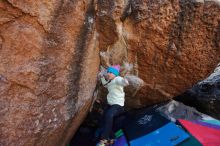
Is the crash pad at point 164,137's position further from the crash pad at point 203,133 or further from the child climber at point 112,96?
the child climber at point 112,96

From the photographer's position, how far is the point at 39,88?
3.80 meters

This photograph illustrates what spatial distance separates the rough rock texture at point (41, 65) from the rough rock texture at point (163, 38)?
1.77 feet

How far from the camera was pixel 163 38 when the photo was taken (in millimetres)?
4859

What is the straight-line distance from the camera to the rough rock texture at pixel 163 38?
15.2 ft

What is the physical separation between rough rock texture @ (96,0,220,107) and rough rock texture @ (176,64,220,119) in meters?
1.55

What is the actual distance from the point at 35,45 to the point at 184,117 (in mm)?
3296

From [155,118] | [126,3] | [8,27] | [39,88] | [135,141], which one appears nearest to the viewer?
[8,27]

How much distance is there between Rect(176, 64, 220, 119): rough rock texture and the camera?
6.58 metres

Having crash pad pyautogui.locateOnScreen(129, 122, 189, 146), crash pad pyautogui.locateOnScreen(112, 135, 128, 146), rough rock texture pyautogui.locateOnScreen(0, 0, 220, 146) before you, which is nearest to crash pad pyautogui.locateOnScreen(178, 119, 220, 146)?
crash pad pyautogui.locateOnScreen(129, 122, 189, 146)

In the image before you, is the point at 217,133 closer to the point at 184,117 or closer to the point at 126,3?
the point at 184,117

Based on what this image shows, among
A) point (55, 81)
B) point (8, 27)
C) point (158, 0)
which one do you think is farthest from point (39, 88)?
point (158, 0)

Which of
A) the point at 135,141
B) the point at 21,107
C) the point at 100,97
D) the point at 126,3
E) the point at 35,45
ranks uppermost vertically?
the point at 126,3

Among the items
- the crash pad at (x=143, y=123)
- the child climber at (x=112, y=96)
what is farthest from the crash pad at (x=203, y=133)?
the child climber at (x=112, y=96)

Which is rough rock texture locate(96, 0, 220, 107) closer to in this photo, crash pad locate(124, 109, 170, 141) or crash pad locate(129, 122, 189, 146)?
crash pad locate(124, 109, 170, 141)
